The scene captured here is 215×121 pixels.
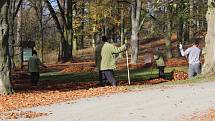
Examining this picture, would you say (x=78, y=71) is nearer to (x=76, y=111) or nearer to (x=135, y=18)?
(x=135, y=18)

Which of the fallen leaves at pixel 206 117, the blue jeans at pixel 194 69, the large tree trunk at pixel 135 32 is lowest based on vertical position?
the fallen leaves at pixel 206 117

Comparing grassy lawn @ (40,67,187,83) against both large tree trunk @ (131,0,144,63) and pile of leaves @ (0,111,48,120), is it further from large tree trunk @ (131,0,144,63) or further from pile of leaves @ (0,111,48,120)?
pile of leaves @ (0,111,48,120)

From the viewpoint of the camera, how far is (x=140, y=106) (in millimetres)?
13508

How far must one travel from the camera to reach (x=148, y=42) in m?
76.4

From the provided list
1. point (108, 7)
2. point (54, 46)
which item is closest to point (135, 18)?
point (108, 7)

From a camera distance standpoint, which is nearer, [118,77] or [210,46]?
[210,46]

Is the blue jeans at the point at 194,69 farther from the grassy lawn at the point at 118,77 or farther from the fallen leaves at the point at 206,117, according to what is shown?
the fallen leaves at the point at 206,117

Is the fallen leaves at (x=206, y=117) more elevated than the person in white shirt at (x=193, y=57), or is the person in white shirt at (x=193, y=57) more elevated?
the person in white shirt at (x=193, y=57)

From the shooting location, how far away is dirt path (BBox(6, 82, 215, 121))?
12.0 meters

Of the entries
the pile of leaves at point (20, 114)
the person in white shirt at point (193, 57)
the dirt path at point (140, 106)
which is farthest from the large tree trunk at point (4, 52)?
the person in white shirt at point (193, 57)

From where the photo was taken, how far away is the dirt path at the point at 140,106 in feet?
39.5

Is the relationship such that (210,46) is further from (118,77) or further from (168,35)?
(168,35)

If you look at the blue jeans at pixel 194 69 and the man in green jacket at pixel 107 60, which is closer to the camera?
the man in green jacket at pixel 107 60

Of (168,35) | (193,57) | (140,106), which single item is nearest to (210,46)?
(193,57)
